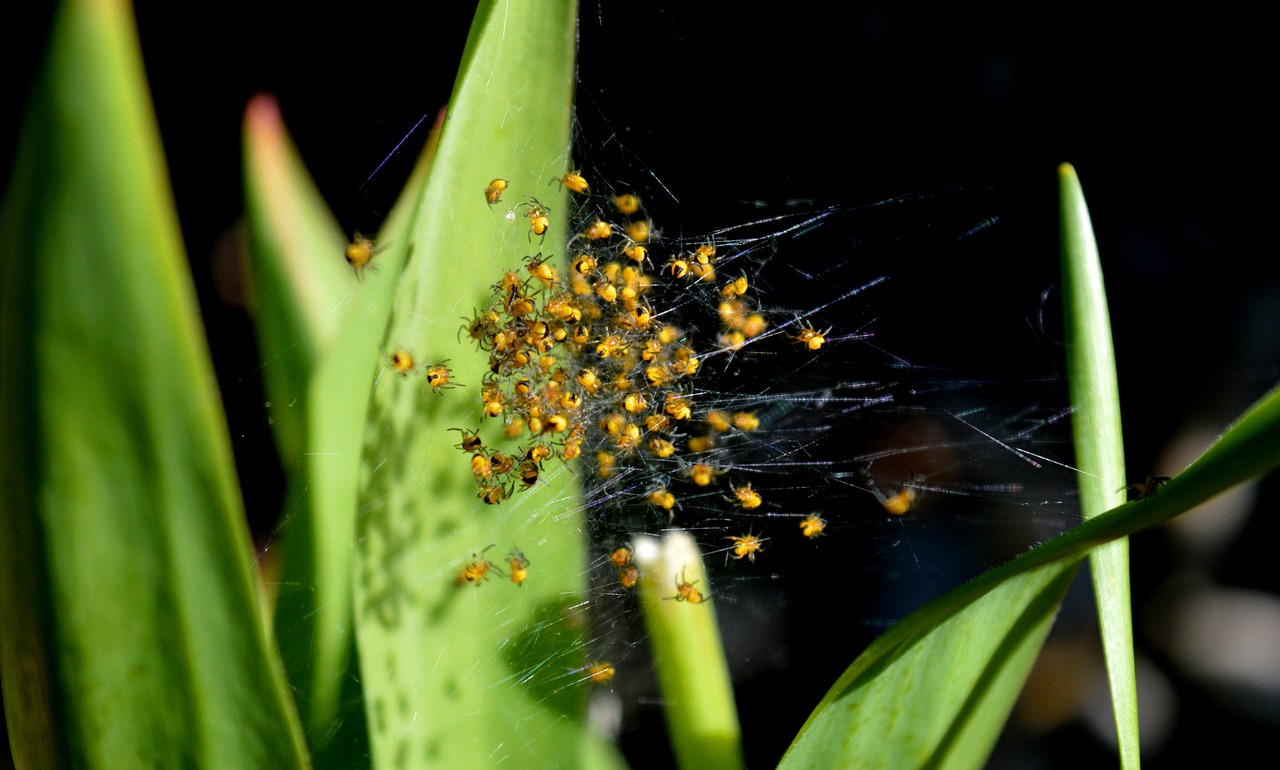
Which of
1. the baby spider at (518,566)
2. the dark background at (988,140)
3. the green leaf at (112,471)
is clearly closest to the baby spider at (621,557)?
the baby spider at (518,566)

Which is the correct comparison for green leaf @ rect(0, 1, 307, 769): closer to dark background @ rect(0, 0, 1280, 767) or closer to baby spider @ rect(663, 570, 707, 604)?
baby spider @ rect(663, 570, 707, 604)

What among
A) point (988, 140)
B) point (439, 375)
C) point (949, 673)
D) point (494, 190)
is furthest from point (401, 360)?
point (988, 140)

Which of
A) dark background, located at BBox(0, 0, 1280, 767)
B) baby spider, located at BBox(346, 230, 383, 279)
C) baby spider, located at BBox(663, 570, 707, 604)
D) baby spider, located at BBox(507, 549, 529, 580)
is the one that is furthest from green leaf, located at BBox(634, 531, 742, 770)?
dark background, located at BBox(0, 0, 1280, 767)

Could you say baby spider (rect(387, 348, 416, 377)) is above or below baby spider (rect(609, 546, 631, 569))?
above

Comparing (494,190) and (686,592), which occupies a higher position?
(494,190)

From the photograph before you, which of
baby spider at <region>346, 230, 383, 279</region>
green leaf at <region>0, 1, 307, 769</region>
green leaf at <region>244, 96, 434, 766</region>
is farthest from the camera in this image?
baby spider at <region>346, 230, 383, 279</region>

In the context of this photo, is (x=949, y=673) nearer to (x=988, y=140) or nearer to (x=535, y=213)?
(x=535, y=213)

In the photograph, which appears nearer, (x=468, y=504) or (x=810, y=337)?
(x=468, y=504)
